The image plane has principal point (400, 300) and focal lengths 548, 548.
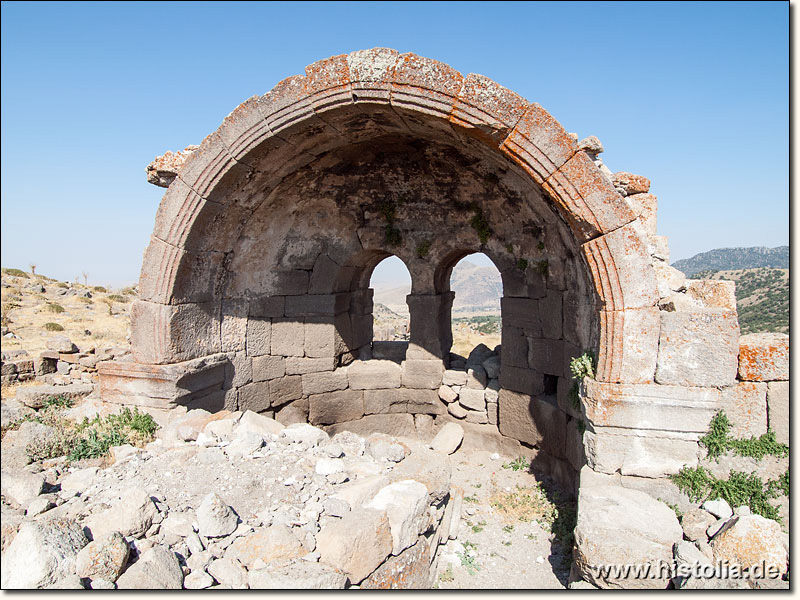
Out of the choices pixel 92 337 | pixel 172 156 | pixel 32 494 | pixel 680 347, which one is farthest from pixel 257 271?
pixel 92 337

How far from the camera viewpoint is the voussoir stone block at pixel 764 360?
15.0ft

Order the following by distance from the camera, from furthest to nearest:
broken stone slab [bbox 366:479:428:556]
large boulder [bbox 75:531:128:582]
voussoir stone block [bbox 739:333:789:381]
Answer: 1. voussoir stone block [bbox 739:333:789:381]
2. broken stone slab [bbox 366:479:428:556]
3. large boulder [bbox 75:531:128:582]

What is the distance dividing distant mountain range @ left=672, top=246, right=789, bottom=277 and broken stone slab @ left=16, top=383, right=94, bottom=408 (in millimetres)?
32063

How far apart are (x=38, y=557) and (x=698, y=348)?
504 centimetres

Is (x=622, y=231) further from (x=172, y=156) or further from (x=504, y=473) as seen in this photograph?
(x=172, y=156)

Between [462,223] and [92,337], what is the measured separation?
1124 cm

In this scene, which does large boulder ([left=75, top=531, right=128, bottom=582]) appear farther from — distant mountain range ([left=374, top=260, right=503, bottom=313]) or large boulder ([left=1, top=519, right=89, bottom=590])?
distant mountain range ([left=374, top=260, right=503, bottom=313])

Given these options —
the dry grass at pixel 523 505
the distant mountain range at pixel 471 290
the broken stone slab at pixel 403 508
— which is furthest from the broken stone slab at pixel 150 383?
the distant mountain range at pixel 471 290

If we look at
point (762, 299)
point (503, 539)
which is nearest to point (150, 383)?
point (503, 539)

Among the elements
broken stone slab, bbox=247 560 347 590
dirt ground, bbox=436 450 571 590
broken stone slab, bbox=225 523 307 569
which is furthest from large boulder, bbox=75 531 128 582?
dirt ground, bbox=436 450 571 590

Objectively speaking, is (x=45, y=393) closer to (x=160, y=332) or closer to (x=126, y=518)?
(x=160, y=332)

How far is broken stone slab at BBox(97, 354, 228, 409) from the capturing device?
21.0 ft

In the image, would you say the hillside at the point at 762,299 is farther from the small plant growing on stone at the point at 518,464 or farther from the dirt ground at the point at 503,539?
the dirt ground at the point at 503,539

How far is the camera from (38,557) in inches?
127
